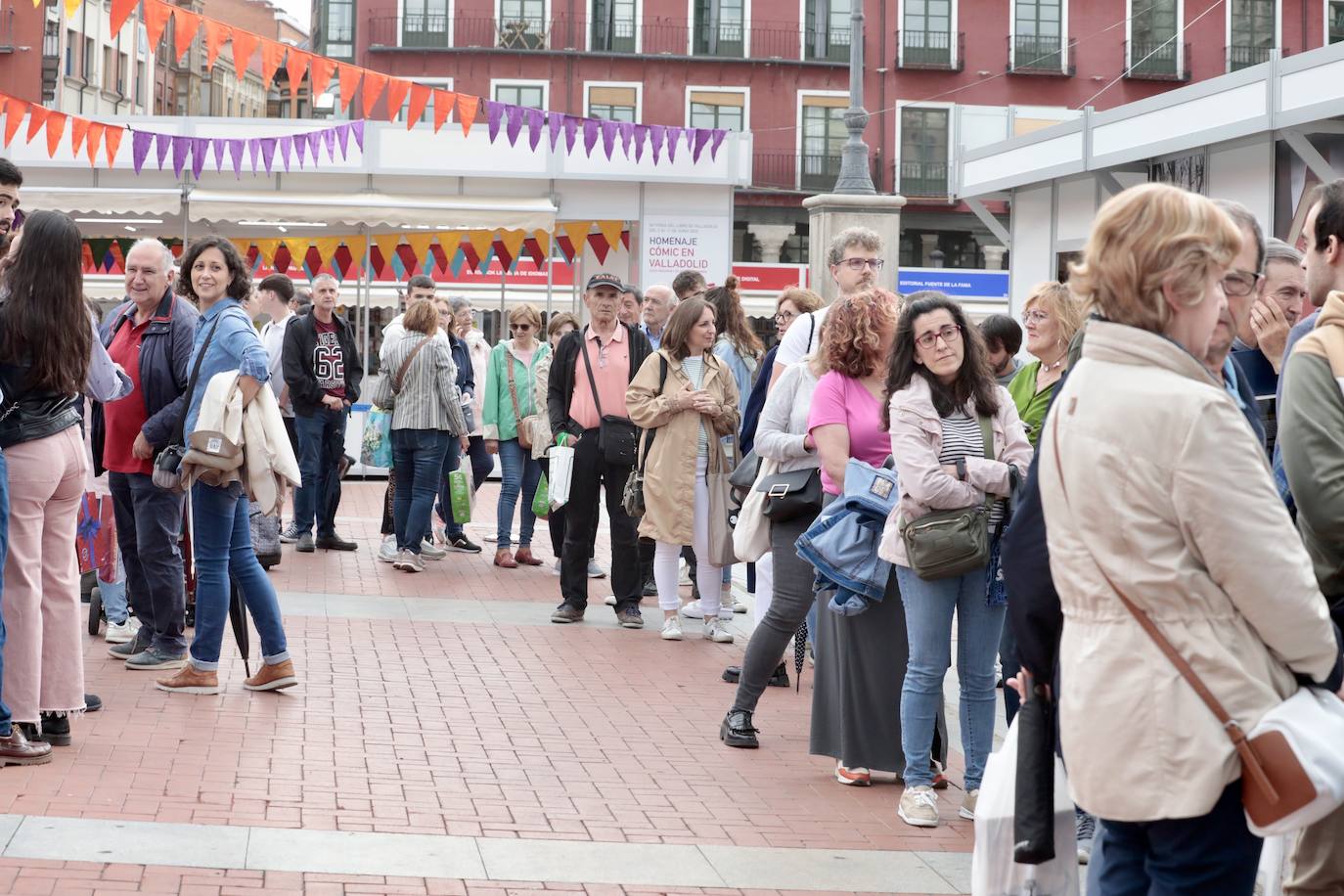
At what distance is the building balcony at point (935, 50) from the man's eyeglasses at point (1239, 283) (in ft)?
164

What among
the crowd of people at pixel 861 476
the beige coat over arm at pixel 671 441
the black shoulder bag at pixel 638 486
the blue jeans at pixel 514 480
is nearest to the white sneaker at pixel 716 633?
the crowd of people at pixel 861 476

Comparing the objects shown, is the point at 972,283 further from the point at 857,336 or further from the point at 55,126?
the point at 857,336

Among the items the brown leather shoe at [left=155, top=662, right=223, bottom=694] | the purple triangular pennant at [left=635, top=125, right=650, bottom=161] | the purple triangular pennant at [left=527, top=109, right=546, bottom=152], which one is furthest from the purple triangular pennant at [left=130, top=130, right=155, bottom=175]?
the brown leather shoe at [left=155, top=662, right=223, bottom=694]

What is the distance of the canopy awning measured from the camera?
18234 mm

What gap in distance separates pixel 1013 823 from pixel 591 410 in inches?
270

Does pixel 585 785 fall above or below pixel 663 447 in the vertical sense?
below

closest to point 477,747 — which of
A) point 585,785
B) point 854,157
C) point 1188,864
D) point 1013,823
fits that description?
point 585,785

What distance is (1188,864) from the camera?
304 centimetres

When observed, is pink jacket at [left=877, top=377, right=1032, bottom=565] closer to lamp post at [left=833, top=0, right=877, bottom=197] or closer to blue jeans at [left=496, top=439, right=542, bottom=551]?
blue jeans at [left=496, top=439, right=542, bottom=551]

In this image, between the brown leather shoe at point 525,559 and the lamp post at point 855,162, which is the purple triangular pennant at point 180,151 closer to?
the lamp post at point 855,162

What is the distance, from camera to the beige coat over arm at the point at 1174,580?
2924 millimetres

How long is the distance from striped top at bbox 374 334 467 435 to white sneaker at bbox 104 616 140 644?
3.63m

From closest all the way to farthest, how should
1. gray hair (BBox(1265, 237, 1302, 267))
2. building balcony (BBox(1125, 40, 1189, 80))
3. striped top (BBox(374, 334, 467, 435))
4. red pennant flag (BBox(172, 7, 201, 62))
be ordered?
1. gray hair (BBox(1265, 237, 1302, 267))
2. striped top (BBox(374, 334, 467, 435))
3. red pennant flag (BBox(172, 7, 201, 62))
4. building balcony (BBox(1125, 40, 1189, 80))

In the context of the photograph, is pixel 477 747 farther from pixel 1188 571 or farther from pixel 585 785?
pixel 1188 571
